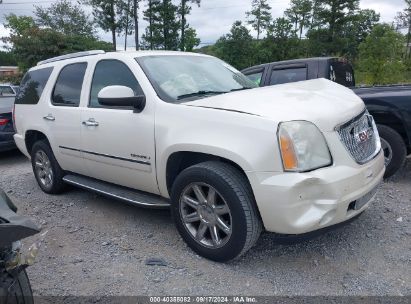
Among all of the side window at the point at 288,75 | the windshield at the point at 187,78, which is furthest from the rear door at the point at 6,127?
the side window at the point at 288,75

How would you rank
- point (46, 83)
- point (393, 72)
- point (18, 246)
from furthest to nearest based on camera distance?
point (393, 72) → point (46, 83) → point (18, 246)

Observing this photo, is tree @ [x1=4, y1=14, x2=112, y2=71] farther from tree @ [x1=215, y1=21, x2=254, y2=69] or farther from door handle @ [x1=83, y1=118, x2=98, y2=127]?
door handle @ [x1=83, y1=118, x2=98, y2=127]

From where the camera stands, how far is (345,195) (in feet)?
9.29

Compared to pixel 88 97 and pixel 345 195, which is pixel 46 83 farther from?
pixel 345 195

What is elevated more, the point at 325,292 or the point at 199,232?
the point at 199,232

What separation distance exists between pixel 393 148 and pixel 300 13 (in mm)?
48771

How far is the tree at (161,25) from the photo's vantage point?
40.5 metres

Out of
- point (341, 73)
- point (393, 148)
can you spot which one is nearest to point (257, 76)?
point (341, 73)

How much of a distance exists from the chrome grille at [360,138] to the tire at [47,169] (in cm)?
354

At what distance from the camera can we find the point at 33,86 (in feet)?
17.2

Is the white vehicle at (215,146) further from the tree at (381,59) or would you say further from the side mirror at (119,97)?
the tree at (381,59)

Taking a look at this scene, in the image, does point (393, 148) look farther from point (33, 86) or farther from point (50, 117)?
point (33, 86)

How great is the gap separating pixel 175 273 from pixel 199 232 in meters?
0.39

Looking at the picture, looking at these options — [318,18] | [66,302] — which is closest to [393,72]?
[66,302]
